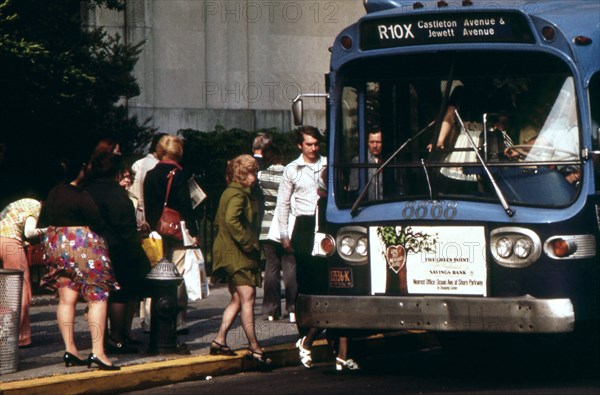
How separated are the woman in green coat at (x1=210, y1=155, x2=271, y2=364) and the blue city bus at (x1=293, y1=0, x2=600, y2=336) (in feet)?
2.27

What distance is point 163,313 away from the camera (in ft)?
40.5

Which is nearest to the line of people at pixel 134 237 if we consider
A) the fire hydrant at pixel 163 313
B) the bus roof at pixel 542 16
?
the fire hydrant at pixel 163 313

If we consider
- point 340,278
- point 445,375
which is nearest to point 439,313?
point 340,278

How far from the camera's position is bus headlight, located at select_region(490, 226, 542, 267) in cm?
1070

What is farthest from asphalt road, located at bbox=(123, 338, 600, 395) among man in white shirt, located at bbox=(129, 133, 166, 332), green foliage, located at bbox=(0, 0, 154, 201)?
green foliage, located at bbox=(0, 0, 154, 201)

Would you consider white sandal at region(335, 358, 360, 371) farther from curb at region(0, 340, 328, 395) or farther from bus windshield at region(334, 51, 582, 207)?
bus windshield at region(334, 51, 582, 207)

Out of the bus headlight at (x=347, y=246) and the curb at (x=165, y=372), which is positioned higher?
the bus headlight at (x=347, y=246)

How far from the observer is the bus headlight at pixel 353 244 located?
1139 centimetres

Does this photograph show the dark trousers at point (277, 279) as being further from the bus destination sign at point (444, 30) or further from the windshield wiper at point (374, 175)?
the bus destination sign at point (444, 30)

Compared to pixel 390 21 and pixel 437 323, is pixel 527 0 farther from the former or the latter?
pixel 437 323

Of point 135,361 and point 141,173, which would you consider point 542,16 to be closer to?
point 135,361

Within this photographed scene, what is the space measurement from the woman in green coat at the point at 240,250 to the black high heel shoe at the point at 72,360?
4.23 feet

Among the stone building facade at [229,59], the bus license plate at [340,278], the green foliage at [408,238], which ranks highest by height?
the stone building facade at [229,59]

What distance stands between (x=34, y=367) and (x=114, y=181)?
1.65 metres
